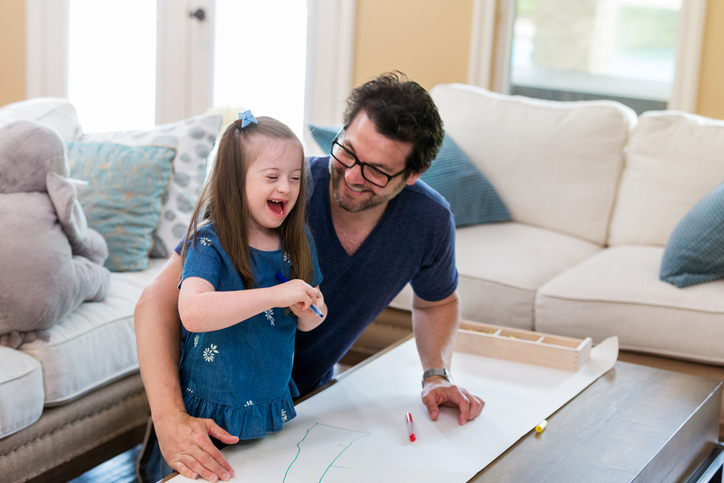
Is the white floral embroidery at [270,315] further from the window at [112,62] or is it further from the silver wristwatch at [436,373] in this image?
the window at [112,62]

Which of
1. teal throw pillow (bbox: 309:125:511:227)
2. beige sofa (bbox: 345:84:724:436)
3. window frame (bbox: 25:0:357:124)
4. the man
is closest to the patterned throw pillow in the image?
teal throw pillow (bbox: 309:125:511:227)

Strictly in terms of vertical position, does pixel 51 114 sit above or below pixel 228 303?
above

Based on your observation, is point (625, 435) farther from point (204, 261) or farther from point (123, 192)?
point (123, 192)

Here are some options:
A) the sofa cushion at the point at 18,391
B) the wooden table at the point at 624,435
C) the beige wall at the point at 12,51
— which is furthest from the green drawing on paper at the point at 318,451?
the beige wall at the point at 12,51

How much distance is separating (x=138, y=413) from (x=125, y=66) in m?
3.00

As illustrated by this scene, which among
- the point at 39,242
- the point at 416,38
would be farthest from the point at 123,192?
the point at 416,38

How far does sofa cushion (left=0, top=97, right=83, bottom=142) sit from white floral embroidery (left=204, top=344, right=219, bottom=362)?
1385 mm

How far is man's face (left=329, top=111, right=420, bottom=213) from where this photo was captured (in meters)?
1.33

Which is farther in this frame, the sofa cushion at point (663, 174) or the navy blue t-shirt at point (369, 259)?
the sofa cushion at point (663, 174)

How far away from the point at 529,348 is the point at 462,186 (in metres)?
1.21

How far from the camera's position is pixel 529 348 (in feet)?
5.11

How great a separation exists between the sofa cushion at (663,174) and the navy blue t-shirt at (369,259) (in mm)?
1391

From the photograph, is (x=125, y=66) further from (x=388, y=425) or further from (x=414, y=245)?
(x=388, y=425)

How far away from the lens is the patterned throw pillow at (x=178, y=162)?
7.15 feet
